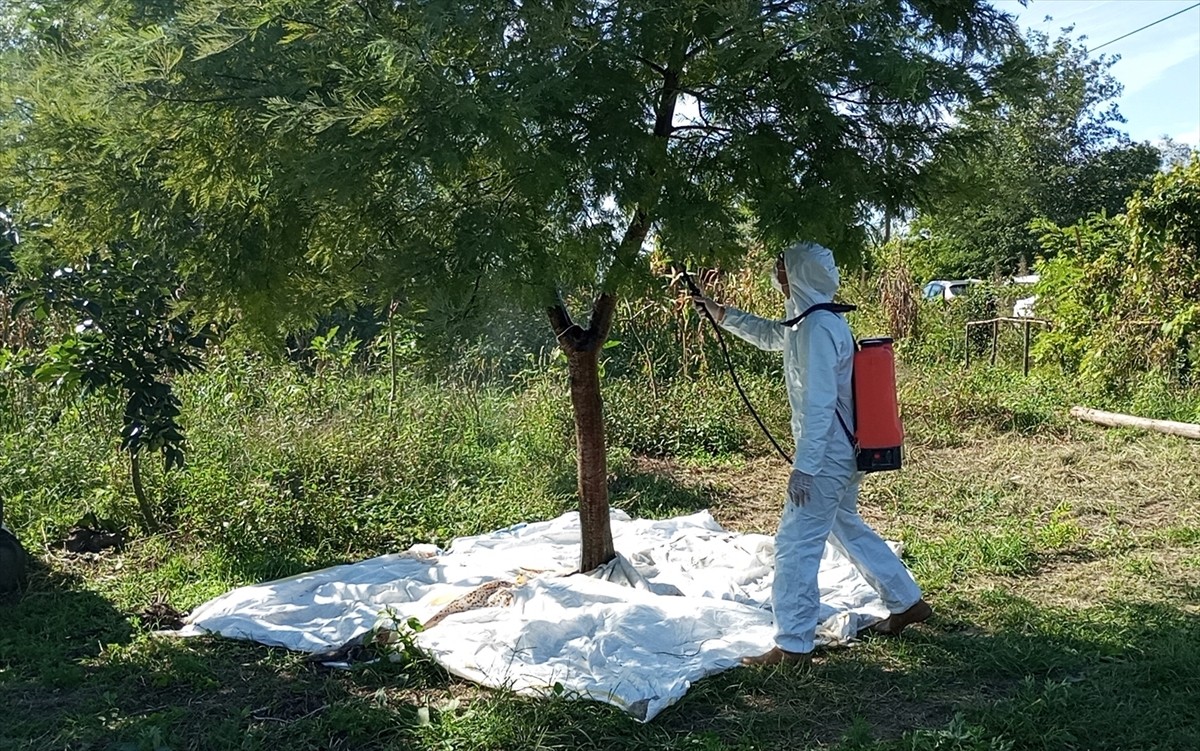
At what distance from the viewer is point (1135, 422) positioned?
9.21 meters

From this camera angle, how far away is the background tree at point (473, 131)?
3.28m

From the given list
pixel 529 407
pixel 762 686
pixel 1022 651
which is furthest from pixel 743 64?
pixel 529 407

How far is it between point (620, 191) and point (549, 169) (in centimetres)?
35

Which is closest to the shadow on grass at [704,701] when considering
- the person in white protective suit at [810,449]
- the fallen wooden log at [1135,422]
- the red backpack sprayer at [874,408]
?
the person in white protective suit at [810,449]

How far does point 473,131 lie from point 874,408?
7.16ft

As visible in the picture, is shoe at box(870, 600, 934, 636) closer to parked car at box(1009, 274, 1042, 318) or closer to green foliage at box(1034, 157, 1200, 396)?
green foliage at box(1034, 157, 1200, 396)

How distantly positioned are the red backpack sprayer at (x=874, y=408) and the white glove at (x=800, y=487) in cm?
29

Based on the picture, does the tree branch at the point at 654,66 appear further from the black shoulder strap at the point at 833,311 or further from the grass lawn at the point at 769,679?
the grass lawn at the point at 769,679

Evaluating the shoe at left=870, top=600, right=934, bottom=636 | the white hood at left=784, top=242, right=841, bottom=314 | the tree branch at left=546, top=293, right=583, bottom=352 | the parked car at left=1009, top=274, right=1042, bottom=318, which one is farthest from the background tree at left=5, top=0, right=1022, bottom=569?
the parked car at left=1009, top=274, right=1042, bottom=318

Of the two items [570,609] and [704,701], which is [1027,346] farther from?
[704,701]

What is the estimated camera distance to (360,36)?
10.8 feet

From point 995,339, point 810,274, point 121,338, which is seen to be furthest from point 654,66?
point 995,339

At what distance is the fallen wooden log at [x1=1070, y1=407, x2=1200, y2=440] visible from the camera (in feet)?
28.6

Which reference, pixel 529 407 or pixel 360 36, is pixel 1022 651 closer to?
pixel 360 36
